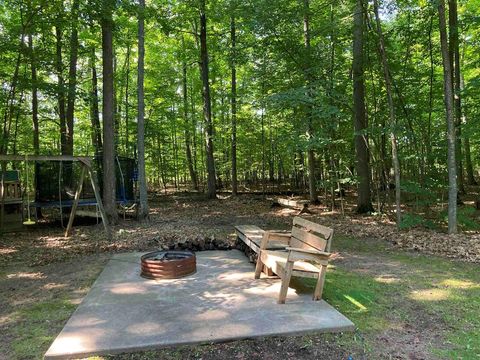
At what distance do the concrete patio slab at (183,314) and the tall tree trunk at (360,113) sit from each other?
21.4 ft

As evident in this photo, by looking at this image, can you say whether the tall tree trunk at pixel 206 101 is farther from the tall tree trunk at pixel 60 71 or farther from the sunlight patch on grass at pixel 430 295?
the sunlight patch on grass at pixel 430 295

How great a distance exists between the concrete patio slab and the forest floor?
134 millimetres

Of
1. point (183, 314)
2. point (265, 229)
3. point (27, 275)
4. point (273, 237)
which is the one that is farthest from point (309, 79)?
point (183, 314)

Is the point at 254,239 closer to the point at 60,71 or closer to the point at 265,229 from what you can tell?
the point at 265,229

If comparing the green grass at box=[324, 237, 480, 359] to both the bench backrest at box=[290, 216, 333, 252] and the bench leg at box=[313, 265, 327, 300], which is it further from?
the bench backrest at box=[290, 216, 333, 252]

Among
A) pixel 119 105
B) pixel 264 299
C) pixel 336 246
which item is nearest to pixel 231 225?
pixel 336 246

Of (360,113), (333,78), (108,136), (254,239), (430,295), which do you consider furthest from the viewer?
(333,78)

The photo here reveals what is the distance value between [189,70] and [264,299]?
1969 cm

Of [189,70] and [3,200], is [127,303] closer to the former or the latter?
[3,200]

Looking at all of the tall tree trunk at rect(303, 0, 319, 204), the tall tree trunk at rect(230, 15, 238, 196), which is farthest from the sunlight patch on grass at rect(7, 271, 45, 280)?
the tall tree trunk at rect(230, 15, 238, 196)

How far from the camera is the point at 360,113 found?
10.5 meters

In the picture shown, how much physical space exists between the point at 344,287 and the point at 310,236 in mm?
813

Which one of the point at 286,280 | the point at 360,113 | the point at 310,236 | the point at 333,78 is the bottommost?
the point at 286,280

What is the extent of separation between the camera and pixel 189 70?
2183 centimetres
